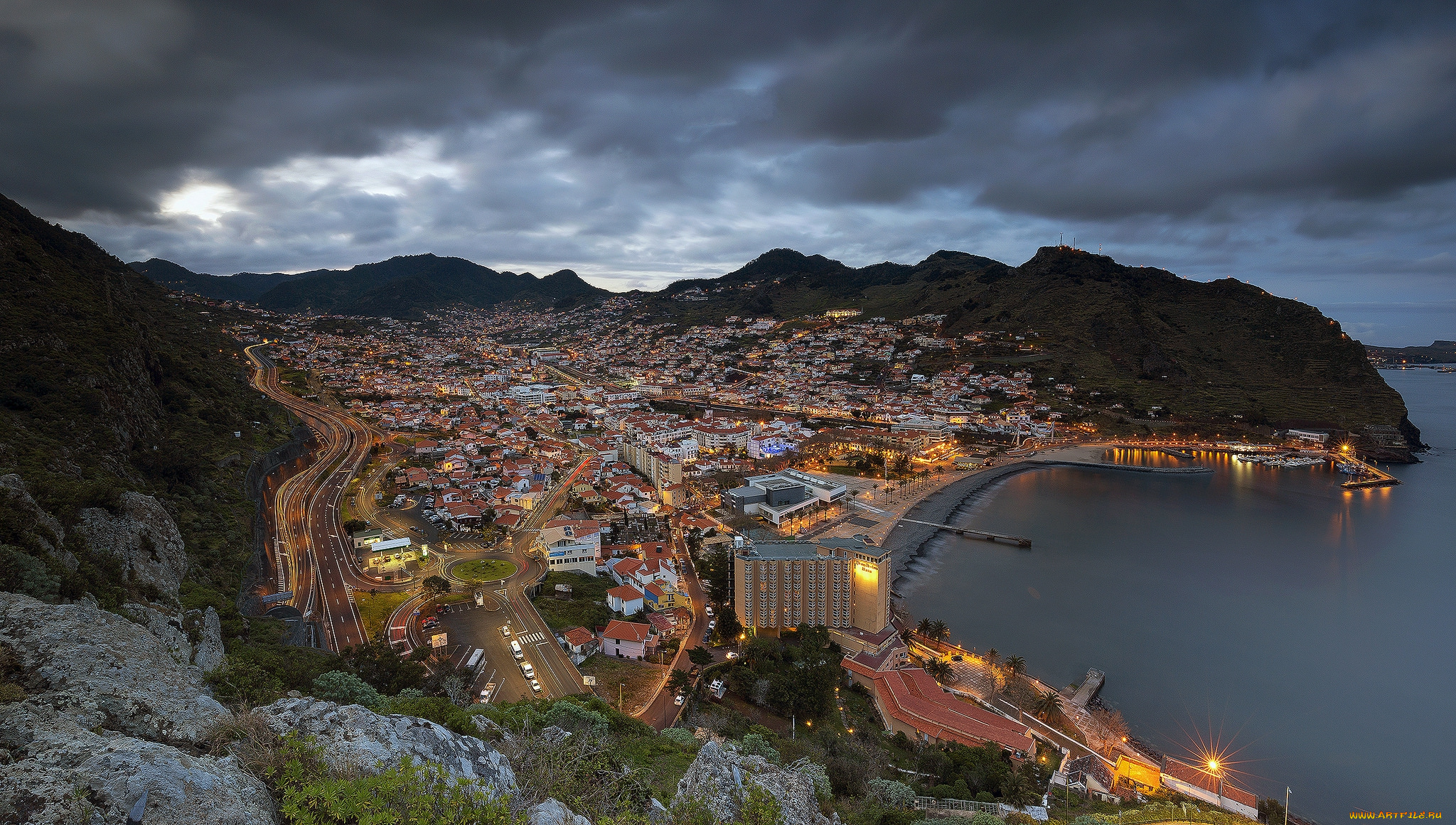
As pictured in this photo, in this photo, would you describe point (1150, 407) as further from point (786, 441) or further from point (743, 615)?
point (743, 615)

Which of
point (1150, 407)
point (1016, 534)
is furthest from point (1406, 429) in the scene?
point (1016, 534)

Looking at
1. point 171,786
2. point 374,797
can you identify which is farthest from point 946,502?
point 171,786

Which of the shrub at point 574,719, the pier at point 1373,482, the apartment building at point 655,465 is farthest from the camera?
the pier at point 1373,482

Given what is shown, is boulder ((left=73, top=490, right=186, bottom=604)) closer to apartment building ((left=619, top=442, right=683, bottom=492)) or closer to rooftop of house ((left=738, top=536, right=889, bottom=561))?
rooftop of house ((left=738, top=536, right=889, bottom=561))

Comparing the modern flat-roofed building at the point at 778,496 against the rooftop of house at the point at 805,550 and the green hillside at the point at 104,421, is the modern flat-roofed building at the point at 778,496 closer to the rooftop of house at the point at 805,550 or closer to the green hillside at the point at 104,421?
the rooftop of house at the point at 805,550

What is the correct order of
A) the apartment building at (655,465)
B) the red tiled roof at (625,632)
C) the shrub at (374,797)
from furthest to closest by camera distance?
the apartment building at (655,465) → the red tiled roof at (625,632) → the shrub at (374,797)

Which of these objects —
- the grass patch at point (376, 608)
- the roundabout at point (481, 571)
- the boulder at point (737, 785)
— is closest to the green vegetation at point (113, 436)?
the grass patch at point (376, 608)
